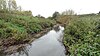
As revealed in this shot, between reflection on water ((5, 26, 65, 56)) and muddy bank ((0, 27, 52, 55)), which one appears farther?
muddy bank ((0, 27, 52, 55))

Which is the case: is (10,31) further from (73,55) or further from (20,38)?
(73,55)

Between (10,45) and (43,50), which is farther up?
(10,45)

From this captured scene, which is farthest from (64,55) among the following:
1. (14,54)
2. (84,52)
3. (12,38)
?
(12,38)

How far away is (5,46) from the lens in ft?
42.7

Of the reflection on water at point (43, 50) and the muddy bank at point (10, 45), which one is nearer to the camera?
the reflection on water at point (43, 50)

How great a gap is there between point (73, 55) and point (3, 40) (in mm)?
8559

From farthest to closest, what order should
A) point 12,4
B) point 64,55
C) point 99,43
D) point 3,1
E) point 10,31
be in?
point 12,4
point 3,1
point 10,31
point 64,55
point 99,43

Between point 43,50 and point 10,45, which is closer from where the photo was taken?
point 43,50

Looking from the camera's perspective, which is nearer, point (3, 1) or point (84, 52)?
point (84, 52)

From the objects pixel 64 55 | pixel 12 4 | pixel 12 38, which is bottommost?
pixel 64 55

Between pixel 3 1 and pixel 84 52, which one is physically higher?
pixel 3 1

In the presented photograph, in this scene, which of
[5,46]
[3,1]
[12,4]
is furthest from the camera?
[12,4]

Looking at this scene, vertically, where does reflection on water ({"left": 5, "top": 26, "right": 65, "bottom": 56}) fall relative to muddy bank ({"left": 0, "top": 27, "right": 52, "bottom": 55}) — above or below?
below

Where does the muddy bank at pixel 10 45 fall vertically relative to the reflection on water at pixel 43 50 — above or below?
above
